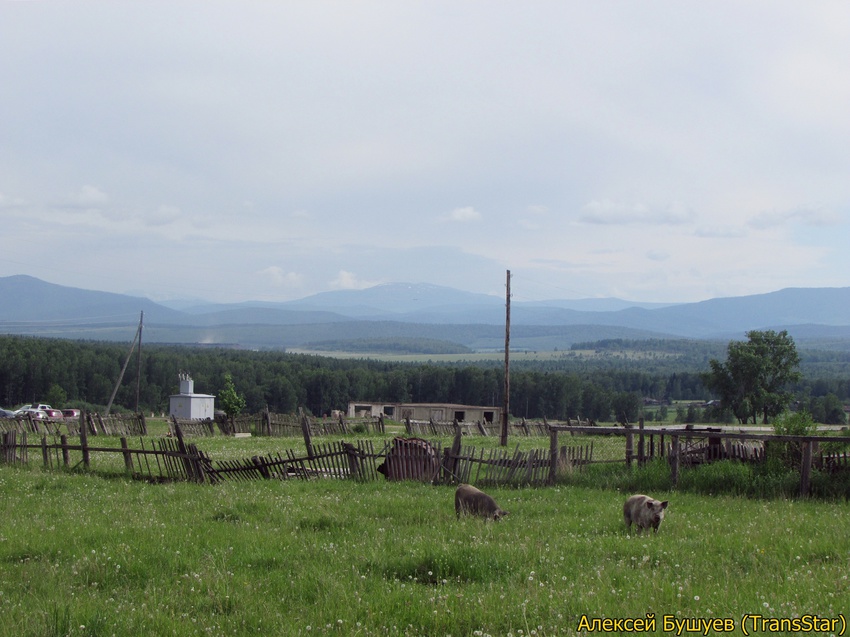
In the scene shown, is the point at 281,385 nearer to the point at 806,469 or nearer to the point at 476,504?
the point at 806,469

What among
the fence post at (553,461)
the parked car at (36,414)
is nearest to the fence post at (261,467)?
the fence post at (553,461)

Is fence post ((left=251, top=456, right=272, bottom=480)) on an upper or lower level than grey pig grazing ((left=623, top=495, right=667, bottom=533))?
lower

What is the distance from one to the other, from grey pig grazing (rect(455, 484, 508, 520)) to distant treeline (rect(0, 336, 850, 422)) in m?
110

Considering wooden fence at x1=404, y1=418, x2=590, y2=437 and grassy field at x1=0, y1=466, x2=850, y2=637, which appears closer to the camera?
grassy field at x1=0, y1=466, x2=850, y2=637

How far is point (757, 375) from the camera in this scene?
271 feet

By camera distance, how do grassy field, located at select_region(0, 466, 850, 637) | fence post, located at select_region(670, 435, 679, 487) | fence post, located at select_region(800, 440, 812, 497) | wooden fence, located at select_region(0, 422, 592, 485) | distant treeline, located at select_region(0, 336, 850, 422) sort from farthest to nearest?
1. distant treeline, located at select_region(0, 336, 850, 422)
2. wooden fence, located at select_region(0, 422, 592, 485)
3. fence post, located at select_region(670, 435, 679, 487)
4. fence post, located at select_region(800, 440, 812, 497)
5. grassy field, located at select_region(0, 466, 850, 637)

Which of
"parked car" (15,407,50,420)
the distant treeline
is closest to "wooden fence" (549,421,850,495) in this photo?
"parked car" (15,407,50,420)

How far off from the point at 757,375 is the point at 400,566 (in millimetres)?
81495

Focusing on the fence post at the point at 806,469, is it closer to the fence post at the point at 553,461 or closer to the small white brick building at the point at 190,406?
the fence post at the point at 553,461

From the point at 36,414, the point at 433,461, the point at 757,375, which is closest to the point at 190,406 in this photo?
the point at 36,414

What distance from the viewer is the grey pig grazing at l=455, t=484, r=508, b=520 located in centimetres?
1231

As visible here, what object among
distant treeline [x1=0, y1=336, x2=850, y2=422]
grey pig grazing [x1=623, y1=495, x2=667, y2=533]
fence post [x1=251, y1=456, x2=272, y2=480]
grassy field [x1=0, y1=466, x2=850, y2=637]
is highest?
grey pig grazing [x1=623, y1=495, x2=667, y2=533]

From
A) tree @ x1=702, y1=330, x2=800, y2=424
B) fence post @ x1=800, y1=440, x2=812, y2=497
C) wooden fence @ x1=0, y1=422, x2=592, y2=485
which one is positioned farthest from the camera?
tree @ x1=702, y1=330, x2=800, y2=424

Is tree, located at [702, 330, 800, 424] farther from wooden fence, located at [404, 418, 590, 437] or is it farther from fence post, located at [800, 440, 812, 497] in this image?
fence post, located at [800, 440, 812, 497]
